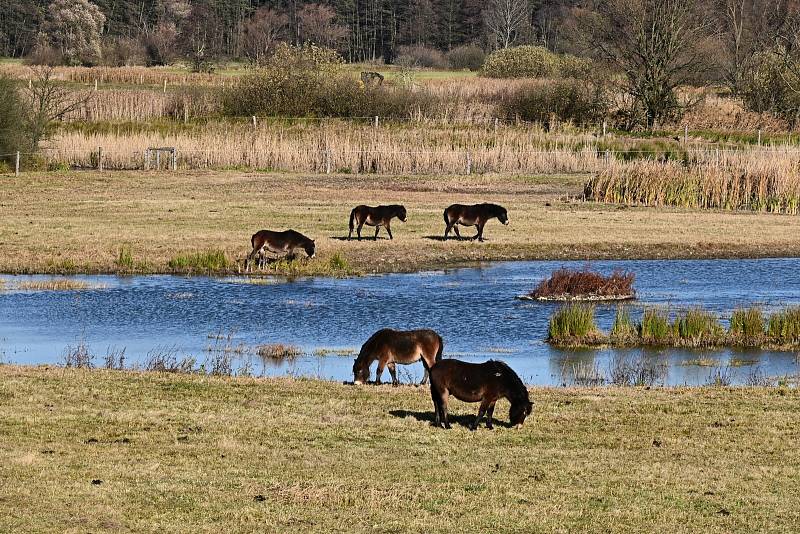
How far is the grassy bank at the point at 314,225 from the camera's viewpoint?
28984mm

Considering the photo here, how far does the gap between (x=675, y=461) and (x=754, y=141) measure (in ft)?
165

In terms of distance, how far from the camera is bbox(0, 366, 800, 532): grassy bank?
30.7 ft

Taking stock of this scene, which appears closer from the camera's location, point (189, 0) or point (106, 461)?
point (106, 461)

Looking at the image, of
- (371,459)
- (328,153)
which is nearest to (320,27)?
(328,153)

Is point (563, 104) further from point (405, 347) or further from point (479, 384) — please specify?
point (479, 384)

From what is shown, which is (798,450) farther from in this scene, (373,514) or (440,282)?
(440,282)

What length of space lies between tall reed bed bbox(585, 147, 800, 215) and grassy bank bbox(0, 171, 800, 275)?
1351 millimetres

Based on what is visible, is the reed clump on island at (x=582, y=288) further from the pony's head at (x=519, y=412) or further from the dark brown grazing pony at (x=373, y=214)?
the pony's head at (x=519, y=412)

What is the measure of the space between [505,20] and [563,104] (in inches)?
2720

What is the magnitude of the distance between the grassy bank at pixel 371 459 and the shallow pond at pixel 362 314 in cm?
357

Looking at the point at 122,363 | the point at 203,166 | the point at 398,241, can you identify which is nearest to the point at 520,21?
the point at 203,166

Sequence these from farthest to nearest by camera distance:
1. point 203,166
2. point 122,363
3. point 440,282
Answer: point 203,166 < point 440,282 < point 122,363

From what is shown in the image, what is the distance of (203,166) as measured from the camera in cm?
4816

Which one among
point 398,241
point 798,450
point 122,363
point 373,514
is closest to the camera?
point 373,514
